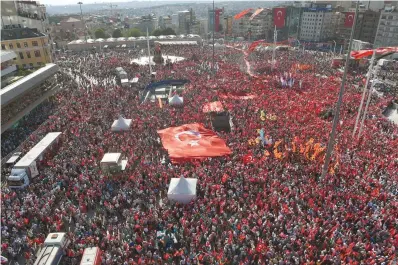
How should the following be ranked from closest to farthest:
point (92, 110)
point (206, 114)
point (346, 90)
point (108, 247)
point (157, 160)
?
point (108, 247) → point (157, 160) → point (206, 114) → point (92, 110) → point (346, 90)

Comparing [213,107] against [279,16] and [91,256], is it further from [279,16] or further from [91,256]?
[279,16]

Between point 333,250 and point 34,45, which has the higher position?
point 34,45

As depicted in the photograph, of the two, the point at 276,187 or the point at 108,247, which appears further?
the point at 276,187

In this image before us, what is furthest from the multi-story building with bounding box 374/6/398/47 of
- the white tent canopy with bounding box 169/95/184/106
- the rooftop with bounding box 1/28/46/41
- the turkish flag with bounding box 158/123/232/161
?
the rooftop with bounding box 1/28/46/41

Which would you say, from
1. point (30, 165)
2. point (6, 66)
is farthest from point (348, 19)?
point (30, 165)

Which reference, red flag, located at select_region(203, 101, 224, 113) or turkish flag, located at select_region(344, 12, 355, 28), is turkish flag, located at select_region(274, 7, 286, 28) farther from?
red flag, located at select_region(203, 101, 224, 113)

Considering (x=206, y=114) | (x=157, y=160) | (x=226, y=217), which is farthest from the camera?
(x=206, y=114)

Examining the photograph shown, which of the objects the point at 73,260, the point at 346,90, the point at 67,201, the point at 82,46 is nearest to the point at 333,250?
the point at 73,260

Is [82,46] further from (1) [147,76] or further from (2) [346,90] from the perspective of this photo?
(2) [346,90]
